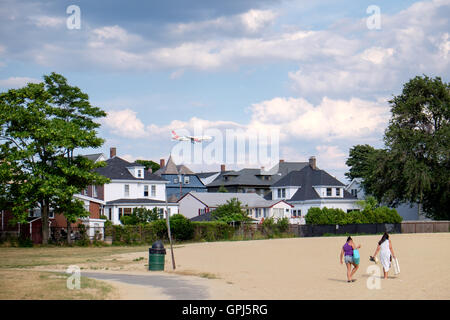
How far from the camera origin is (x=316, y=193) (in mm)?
85750

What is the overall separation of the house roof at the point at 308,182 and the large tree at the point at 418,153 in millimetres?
5966

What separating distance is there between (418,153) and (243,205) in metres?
23.9

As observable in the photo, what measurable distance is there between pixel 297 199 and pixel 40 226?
41.7 metres

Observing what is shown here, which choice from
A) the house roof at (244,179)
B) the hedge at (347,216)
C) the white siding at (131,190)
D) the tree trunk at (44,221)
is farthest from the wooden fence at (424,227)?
the house roof at (244,179)

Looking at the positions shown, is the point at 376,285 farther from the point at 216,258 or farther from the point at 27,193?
the point at 27,193

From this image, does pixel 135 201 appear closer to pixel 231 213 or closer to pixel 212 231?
pixel 231 213

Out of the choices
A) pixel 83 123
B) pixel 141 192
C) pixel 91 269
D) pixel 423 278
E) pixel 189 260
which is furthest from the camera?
pixel 141 192

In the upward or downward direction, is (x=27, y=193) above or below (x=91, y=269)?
above

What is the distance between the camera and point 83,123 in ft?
176

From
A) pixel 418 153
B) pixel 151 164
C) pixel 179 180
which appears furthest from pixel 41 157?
pixel 151 164

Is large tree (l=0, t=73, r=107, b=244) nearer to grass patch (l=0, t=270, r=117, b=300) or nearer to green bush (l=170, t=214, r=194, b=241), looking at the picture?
green bush (l=170, t=214, r=194, b=241)

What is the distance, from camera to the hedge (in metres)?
67.4

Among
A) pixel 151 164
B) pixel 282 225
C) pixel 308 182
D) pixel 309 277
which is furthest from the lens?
pixel 151 164
